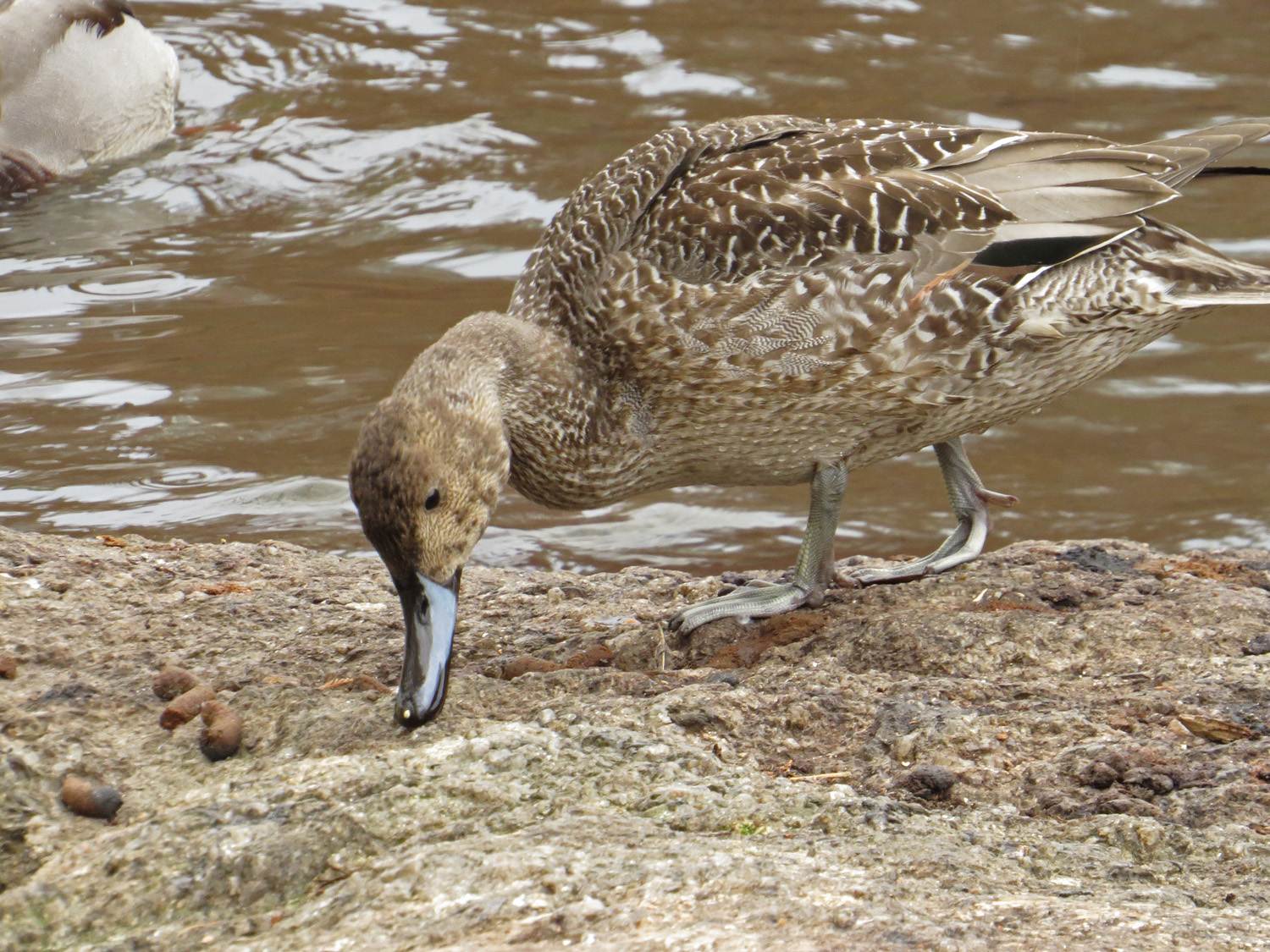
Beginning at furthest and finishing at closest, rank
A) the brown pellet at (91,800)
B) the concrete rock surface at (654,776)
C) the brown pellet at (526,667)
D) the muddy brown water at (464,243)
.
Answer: the muddy brown water at (464,243), the brown pellet at (526,667), the brown pellet at (91,800), the concrete rock surface at (654,776)

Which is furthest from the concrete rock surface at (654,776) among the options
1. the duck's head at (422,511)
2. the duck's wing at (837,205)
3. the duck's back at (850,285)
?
the duck's wing at (837,205)

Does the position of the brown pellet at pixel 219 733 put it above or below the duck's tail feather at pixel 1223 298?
below

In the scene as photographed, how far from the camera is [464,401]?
12.3 ft

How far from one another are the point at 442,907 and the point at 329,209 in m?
6.98

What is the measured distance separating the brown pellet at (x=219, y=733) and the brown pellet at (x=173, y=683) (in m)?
0.19

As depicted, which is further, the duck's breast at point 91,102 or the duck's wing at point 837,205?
the duck's breast at point 91,102

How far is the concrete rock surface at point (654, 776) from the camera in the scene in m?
2.53

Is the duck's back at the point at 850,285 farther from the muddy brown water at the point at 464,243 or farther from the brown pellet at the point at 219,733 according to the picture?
the muddy brown water at the point at 464,243

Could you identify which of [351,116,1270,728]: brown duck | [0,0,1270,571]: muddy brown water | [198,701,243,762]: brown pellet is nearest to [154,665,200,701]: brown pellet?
[198,701,243,762]: brown pellet

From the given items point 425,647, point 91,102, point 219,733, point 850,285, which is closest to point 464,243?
point 91,102

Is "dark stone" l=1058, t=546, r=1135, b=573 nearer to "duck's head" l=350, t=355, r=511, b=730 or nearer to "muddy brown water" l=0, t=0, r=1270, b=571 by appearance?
"muddy brown water" l=0, t=0, r=1270, b=571

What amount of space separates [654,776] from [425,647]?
64cm

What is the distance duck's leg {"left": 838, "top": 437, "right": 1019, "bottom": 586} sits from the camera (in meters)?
4.69

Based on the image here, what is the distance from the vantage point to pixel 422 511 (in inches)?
133
